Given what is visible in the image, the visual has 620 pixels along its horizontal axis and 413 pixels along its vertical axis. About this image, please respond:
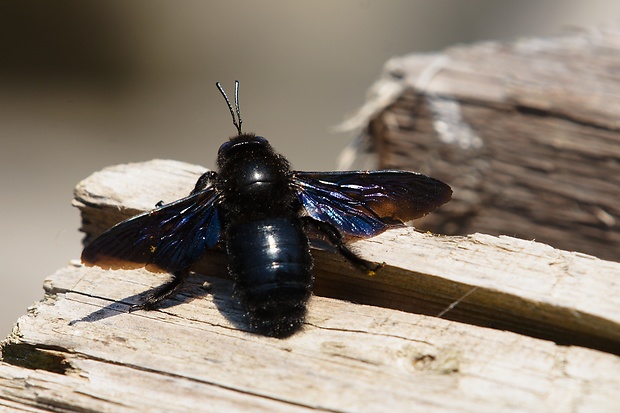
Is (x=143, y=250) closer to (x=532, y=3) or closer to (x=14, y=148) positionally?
(x=14, y=148)

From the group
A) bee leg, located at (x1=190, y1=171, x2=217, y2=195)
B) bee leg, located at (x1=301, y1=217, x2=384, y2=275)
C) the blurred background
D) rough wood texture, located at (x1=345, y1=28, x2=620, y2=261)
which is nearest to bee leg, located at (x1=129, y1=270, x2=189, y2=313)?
bee leg, located at (x1=190, y1=171, x2=217, y2=195)

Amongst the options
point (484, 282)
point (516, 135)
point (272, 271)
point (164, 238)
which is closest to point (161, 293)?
point (164, 238)

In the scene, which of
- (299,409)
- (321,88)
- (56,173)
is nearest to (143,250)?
(299,409)

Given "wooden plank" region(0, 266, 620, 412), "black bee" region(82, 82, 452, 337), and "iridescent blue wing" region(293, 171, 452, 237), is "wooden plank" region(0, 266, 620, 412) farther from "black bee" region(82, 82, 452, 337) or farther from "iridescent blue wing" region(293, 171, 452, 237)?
"iridescent blue wing" region(293, 171, 452, 237)

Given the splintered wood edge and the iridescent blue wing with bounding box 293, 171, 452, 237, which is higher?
the iridescent blue wing with bounding box 293, 171, 452, 237

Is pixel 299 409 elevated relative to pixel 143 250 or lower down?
lower down

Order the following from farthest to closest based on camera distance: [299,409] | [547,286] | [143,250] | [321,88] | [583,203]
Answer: [321,88] < [583,203] < [143,250] < [547,286] < [299,409]
